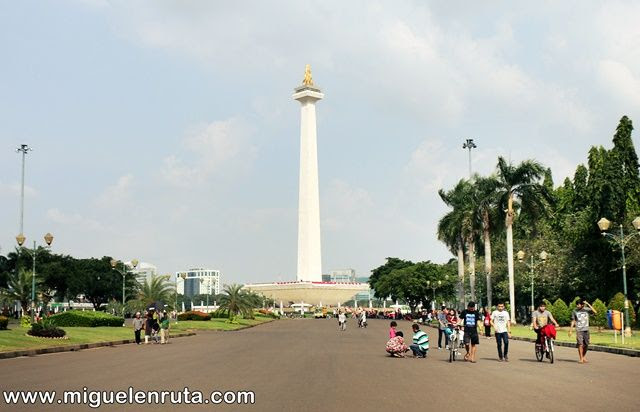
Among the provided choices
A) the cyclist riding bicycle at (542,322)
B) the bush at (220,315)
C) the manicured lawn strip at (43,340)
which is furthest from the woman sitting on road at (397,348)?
the bush at (220,315)

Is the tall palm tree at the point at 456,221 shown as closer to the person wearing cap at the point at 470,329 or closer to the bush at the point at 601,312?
the bush at the point at 601,312

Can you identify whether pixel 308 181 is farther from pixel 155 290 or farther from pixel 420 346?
pixel 420 346

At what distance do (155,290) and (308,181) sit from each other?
68852mm

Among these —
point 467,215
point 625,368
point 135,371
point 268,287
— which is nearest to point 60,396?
point 135,371

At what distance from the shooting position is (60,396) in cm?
1336

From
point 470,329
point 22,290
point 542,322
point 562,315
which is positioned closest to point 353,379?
point 470,329

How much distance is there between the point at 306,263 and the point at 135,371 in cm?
11350

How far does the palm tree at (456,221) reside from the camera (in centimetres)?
7000

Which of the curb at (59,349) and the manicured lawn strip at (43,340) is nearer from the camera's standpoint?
the curb at (59,349)

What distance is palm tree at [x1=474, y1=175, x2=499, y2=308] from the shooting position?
6175 cm

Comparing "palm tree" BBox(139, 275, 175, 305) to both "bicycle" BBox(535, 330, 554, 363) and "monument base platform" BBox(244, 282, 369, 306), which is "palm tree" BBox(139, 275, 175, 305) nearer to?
"bicycle" BBox(535, 330, 554, 363)

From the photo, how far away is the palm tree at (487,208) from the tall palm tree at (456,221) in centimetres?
398

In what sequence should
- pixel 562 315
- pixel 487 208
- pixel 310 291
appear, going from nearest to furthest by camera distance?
pixel 562 315, pixel 487 208, pixel 310 291

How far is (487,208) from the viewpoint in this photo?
6375cm
